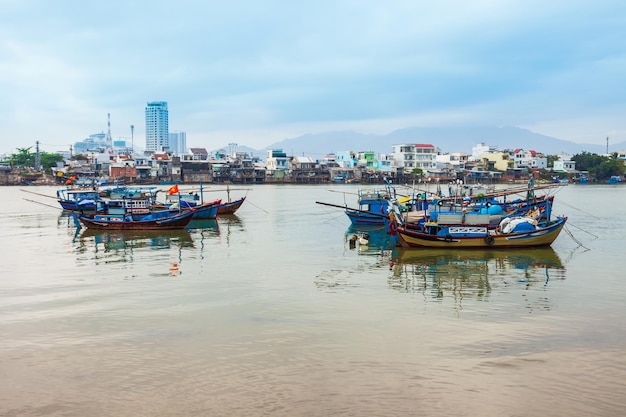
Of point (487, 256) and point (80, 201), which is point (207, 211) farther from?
point (487, 256)

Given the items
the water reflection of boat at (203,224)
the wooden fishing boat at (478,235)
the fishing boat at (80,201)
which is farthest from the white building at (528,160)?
the wooden fishing boat at (478,235)

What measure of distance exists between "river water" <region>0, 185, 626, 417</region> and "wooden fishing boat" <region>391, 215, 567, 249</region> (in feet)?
1.90

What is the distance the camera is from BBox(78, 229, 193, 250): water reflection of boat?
79.8 feet

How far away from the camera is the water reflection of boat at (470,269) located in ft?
49.4

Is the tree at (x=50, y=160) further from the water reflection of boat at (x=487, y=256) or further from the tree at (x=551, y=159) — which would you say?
the tree at (x=551, y=159)

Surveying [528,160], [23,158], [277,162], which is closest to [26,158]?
[23,158]

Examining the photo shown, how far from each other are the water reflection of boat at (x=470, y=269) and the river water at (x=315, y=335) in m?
0.08

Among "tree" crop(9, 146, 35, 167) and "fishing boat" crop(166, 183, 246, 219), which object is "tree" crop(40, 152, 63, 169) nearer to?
"tree" crop(9, 146, 35, 167)

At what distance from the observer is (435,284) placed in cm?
1533

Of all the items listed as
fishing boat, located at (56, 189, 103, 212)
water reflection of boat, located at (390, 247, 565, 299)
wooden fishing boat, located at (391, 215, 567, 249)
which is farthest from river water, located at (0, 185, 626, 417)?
fishing boat, located at (56, 189, 103, 212)

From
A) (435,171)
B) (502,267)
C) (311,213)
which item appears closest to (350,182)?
(435,171)

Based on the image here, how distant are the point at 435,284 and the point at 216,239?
14.0 m

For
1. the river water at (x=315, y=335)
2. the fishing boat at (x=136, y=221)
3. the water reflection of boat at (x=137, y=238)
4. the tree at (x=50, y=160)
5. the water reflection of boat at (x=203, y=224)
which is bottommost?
the river water at (x=315, y=335)

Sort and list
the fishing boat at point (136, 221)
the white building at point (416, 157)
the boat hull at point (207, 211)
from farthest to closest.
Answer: the white building at point (416, 157)
the boat hull at point (207, 211)
the fishing boat at point (136, 221)
